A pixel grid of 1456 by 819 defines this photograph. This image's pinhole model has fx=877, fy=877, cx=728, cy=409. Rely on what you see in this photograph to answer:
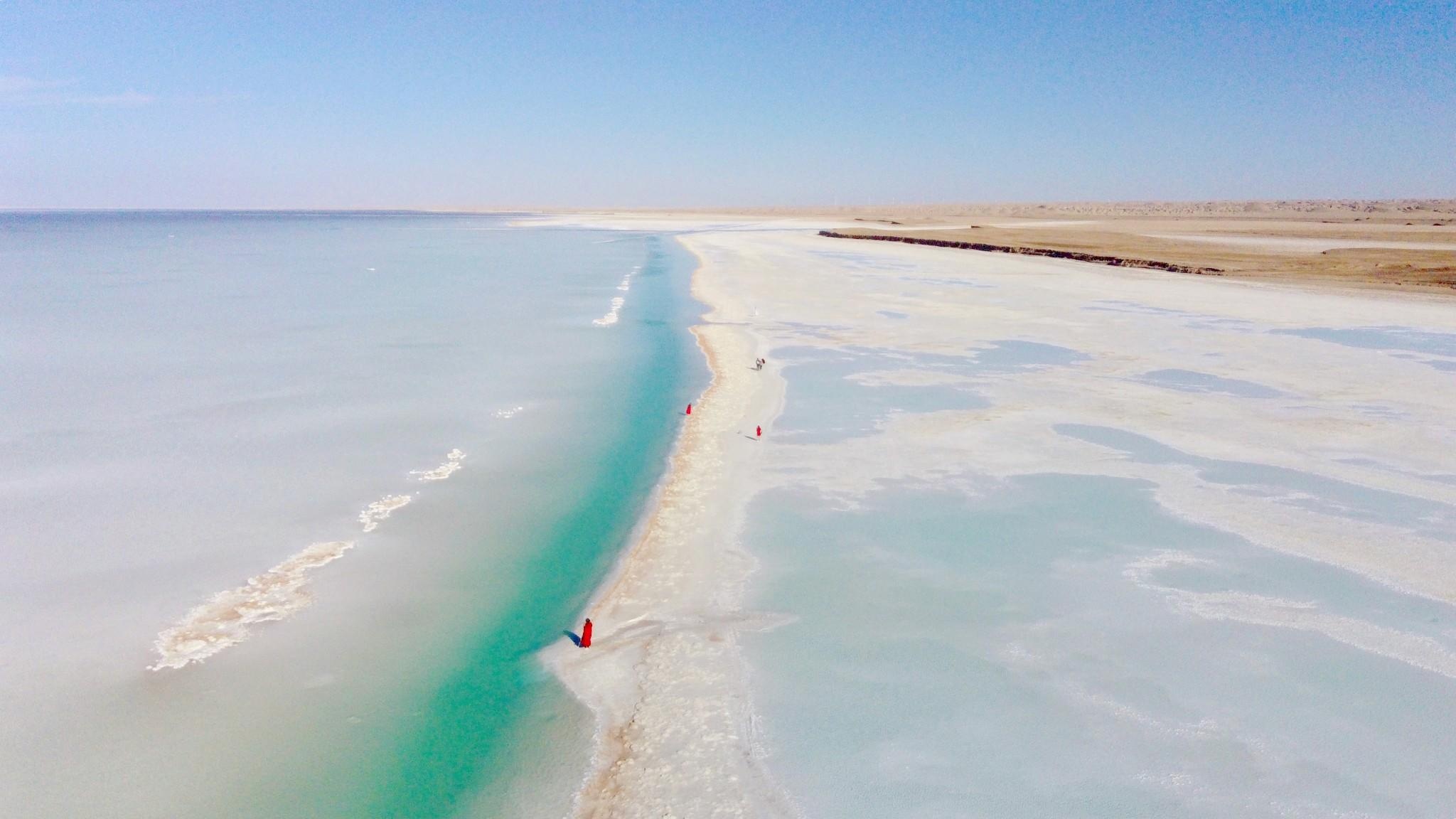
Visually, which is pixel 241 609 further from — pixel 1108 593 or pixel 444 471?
pixel 1108 593

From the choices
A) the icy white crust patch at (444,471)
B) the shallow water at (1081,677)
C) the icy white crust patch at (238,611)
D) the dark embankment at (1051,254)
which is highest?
the dark embankment at (1051,254)

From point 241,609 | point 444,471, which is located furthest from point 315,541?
point 444,471

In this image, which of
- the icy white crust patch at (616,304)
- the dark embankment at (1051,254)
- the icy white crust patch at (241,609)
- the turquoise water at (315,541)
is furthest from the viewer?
the dark embankment at (1051,254)

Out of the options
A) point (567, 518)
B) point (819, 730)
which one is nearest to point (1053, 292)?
point (567, 518)

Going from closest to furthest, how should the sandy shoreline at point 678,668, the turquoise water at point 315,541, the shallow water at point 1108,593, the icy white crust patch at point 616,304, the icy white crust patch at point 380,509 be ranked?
the sandy shoreline at point 678,668 < the shallow water at point 1108,593 < the turquoise water at point 315,541 < the icy white crust patch at point 380,509 < the icy white crust patch at point 616,304

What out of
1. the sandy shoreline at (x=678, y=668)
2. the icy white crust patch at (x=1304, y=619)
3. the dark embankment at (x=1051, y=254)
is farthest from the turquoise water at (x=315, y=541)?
the dark embankment at (x=1051, y=254)

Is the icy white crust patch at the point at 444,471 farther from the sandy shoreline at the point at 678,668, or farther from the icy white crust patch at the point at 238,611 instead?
the sandy shoreline at the point at 678,668
